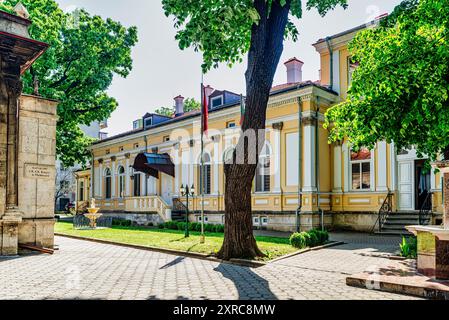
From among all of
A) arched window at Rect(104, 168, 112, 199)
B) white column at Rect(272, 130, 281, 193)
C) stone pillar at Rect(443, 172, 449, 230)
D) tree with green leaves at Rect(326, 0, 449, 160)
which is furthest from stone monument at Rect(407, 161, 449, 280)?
arched window at Rect(104, 168, 112, 199)

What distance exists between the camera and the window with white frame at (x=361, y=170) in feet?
66.0

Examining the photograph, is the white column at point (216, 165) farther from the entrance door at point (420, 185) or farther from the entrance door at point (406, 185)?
the entrance door at point (420, 185)

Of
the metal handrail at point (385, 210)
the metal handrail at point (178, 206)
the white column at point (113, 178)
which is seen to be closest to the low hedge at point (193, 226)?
the metal handrail at point (178, 206)

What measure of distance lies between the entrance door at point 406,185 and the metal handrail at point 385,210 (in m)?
0.44

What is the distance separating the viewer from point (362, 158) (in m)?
20.3

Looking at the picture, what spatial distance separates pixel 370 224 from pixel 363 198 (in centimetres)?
131

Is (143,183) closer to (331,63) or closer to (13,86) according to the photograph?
(331,63)

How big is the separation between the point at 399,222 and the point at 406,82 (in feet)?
33.3

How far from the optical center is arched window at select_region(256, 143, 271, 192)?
72.6 feet

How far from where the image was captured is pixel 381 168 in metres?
19.5

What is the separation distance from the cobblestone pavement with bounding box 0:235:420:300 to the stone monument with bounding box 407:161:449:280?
4.02 ft

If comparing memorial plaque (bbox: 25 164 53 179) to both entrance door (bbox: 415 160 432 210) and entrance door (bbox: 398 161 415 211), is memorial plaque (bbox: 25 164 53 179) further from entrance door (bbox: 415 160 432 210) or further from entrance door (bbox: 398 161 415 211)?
entrance door (bbox: 415 160 432 210)

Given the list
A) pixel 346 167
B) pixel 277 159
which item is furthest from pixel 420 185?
pixel 277 159
